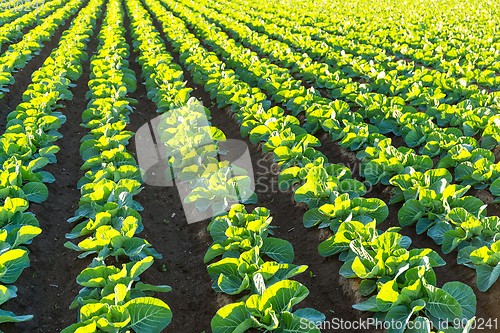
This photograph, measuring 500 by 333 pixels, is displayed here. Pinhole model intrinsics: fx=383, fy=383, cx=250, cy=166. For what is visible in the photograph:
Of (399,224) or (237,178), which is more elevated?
(237,178)

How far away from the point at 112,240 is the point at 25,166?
247 centimetres

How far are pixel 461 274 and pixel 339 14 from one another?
1714 cm

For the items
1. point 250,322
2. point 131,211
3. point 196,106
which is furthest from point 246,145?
point 250,322

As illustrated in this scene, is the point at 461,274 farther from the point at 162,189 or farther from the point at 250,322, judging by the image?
the point at 162,189

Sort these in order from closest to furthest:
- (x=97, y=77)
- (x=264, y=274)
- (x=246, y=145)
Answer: (x=264, y=274) < (x=246, y=145) < (x=97, y=77)

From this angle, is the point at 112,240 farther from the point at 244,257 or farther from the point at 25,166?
the point at 25,166

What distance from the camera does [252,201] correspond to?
17.8ft

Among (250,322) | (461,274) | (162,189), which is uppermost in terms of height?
(250,322)

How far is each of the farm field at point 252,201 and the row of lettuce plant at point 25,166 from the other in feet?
0.07

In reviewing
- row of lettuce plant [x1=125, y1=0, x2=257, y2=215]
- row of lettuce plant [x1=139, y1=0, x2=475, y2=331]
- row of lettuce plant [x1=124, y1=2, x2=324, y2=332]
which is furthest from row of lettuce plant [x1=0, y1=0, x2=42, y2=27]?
row of lettuce plant [x1=124, y1=2, x2=324, y2=332]

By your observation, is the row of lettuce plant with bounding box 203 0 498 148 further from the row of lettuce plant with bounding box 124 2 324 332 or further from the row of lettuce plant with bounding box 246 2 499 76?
the row of lettuce plant with bounding box 124 2 324 332

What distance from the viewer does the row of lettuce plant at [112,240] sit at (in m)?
3.28

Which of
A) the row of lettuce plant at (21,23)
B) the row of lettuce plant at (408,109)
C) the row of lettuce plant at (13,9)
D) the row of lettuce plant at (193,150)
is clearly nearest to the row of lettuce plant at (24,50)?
the row of lettuce plant at (21,23)

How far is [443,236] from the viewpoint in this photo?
428 cm
